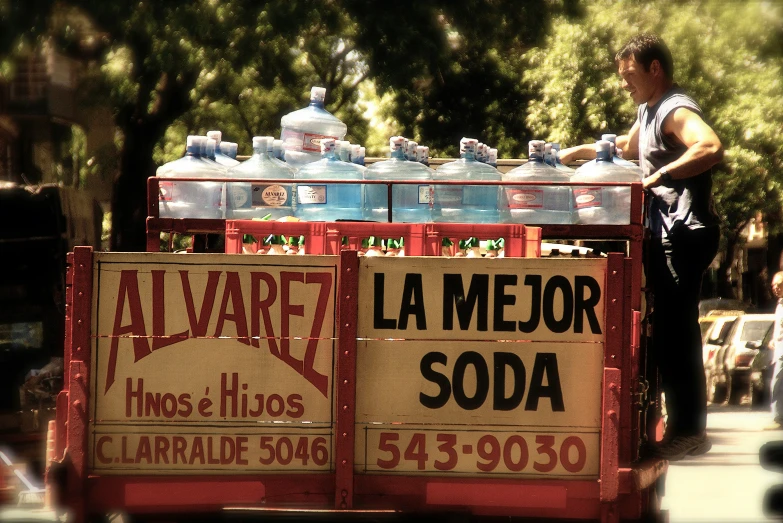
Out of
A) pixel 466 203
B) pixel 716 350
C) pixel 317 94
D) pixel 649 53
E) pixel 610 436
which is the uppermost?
pixel 649 53

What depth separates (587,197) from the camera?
5.88 meters

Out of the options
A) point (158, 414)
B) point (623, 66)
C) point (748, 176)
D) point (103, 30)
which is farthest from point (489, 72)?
point (158, 414)

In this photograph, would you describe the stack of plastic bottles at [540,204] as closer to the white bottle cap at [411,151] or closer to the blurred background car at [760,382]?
the white bottle cap at [411,151]

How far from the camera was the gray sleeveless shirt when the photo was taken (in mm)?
5996

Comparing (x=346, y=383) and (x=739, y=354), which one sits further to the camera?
(x=739, y=354)

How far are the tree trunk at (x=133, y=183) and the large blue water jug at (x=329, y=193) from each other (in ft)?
41.6

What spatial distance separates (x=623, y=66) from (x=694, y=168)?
836 mm

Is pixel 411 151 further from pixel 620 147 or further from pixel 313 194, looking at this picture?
pixel 620 147

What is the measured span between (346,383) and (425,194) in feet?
4.85

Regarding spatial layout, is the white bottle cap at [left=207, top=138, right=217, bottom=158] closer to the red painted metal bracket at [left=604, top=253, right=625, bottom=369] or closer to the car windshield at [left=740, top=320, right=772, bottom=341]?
the red painted metal bracket at [left=604, top=253, right=625, bottom=369]

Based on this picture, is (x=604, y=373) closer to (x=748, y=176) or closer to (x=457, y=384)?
(x=457, y=384)

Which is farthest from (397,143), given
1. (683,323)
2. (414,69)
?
(414,69)

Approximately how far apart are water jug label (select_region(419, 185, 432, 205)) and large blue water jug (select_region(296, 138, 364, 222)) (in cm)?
29

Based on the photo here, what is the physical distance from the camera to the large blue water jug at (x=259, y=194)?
19.2 feet
